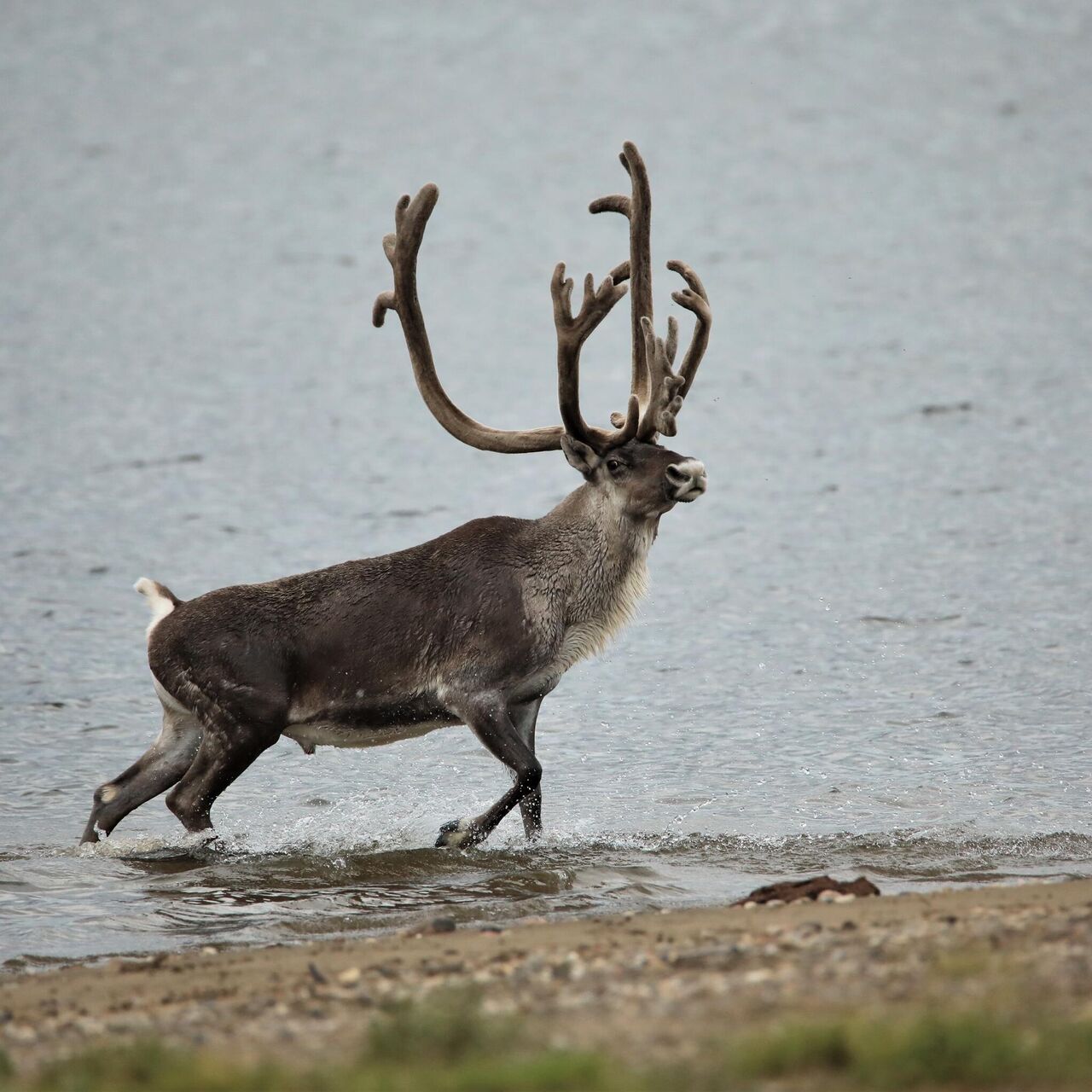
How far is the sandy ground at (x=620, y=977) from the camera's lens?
5680 mm

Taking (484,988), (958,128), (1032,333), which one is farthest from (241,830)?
(958,128)

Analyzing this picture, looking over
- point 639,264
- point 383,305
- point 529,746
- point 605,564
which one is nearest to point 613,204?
point 639,264

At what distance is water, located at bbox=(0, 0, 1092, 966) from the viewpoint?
1011cm

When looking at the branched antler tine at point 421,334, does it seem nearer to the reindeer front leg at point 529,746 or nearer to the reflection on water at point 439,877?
Answer: the reindeer front leg at point 529,746

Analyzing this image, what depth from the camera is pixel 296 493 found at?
2042 centimetres

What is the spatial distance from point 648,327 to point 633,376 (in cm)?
49

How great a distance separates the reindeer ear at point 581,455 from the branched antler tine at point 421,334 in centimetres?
13

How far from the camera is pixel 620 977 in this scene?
630 centimetres

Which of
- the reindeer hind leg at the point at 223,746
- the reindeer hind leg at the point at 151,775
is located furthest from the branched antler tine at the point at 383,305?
the reindeer hind leg at the point at 151,775

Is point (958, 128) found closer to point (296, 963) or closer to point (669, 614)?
point (669, 614)

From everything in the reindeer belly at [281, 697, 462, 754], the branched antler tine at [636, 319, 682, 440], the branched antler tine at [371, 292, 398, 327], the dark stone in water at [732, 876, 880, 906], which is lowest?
the dark stone in water at [732, 876, 880, 906]

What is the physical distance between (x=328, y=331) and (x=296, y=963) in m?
22.6

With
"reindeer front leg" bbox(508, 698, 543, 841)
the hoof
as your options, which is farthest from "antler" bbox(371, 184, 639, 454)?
the hoof

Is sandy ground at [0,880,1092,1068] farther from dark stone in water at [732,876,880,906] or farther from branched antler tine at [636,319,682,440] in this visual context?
branched antler tine at [636,319,682,440]
